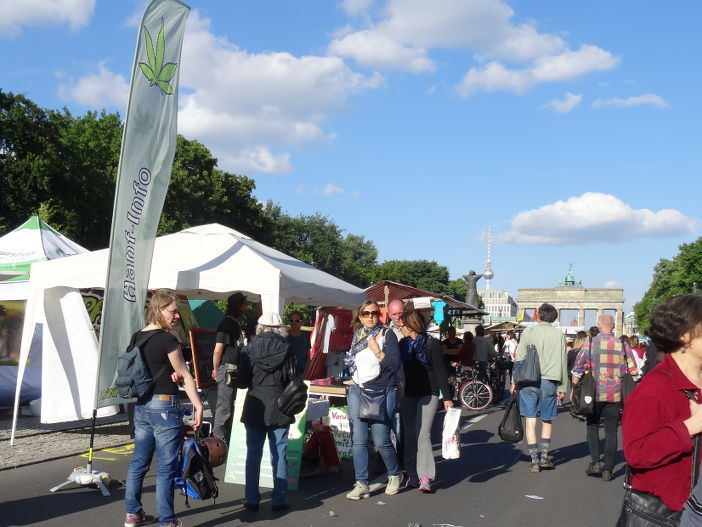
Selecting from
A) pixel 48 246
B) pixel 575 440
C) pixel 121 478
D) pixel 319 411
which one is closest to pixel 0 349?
pixel 48 246

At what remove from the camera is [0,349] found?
43.0 ft

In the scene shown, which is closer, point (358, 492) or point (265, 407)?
point (265, 407)

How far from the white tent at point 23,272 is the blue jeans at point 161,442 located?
7997 mm

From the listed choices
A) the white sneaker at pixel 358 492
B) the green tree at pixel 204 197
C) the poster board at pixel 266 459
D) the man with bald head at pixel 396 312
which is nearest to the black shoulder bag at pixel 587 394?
the man with bald head at pixel 396 312

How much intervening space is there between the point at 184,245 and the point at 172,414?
4.65 metres

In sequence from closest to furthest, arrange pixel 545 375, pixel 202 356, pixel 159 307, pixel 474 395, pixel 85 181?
pixel 159 307, pixel 545 375, pixel 202 356, pixel 474 395, pixel 85 181

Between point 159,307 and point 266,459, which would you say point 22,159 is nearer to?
point 266,459

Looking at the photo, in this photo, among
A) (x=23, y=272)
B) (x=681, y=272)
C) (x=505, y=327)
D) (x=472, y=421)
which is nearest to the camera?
(x=23, y=272)

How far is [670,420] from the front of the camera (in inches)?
105

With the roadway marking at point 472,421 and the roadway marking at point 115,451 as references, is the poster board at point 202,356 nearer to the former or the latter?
the roadway marking at point 115,451

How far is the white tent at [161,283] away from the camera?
9.02m

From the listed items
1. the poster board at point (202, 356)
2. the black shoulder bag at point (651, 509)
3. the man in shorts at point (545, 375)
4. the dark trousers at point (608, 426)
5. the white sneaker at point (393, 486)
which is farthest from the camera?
the poster board at point (202, 356)

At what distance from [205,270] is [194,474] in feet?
12.1

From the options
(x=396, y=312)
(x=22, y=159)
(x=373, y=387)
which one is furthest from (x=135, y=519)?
(x=22, y=159)
